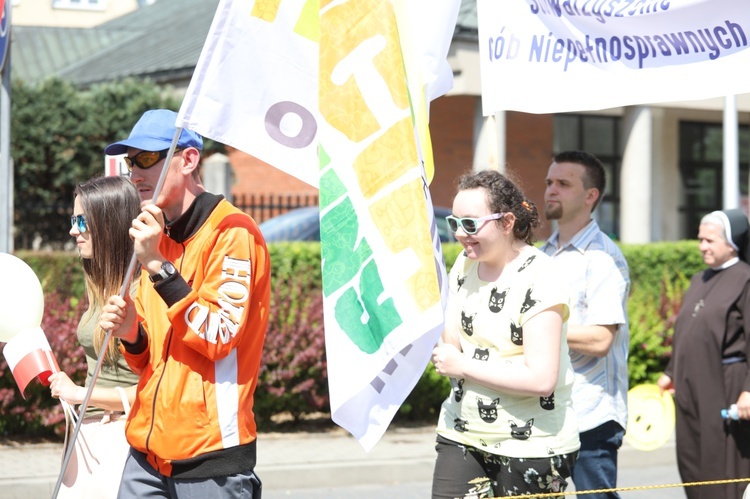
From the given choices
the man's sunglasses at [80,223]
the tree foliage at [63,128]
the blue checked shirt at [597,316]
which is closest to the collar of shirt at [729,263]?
the blue checked shirt at [597,316]

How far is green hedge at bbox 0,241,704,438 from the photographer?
31.2 ft

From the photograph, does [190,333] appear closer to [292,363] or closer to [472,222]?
[472,222]

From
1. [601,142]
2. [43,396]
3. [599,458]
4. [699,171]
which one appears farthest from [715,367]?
[699,171]

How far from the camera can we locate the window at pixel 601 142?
2425 centimetres

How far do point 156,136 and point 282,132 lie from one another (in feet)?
1.34

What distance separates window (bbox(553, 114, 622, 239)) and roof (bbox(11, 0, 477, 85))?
7870 millimetres

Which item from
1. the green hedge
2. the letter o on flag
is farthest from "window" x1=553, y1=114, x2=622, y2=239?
the letter o on flag

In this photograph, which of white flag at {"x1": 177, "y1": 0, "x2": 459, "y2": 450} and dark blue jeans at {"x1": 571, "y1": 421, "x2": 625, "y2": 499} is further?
dark blue jeans at {"x1": 571, "y1": 421, "x2": 625, "y2": 499}

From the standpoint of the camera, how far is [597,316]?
4.95 meters

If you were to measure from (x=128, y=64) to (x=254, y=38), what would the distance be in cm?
2446

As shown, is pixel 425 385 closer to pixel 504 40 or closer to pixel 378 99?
pixel 504 40

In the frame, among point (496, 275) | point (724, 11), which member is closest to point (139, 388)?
point (496, 275)

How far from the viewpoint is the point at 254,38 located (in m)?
3.59

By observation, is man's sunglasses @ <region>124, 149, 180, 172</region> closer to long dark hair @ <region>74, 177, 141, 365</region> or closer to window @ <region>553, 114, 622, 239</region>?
long dark hair @ <region>74, 177, 141, 365</region>
